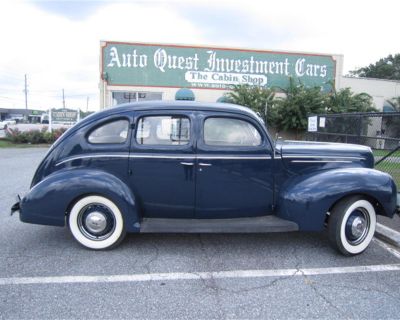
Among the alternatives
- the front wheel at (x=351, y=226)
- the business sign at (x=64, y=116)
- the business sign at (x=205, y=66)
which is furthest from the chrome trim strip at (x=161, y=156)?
the business sign at (x=64, y=116)

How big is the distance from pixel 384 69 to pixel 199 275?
49567mm

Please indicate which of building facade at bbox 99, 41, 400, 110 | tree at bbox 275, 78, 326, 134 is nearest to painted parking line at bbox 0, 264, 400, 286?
tree at bbox 275, 78, 326, 134

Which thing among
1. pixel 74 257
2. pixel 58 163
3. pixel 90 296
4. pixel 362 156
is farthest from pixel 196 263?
pixel 362 156

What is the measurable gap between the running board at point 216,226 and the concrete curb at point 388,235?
4.86ft

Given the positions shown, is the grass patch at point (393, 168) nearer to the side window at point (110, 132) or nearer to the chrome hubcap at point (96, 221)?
the side window at point (110, 132)

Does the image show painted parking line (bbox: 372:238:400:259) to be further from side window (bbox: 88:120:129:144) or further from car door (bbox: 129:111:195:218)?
side window (bbox: 88:120:129:144)

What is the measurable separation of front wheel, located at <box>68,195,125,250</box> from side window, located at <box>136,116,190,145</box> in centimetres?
88

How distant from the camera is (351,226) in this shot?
3658 millimetres

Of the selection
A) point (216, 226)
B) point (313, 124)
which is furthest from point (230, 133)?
point (313, 124)

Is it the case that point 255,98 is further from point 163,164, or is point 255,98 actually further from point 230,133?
point 163,164

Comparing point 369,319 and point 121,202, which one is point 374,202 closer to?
point 369,319

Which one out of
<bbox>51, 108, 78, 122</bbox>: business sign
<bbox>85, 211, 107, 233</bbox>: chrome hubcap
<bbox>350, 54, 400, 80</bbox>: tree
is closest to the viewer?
<bbox>85, 211, 107, 233</bbox>: chrome hubcap

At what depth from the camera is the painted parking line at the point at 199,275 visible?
120 inches

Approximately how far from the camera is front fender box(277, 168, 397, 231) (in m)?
3.59
